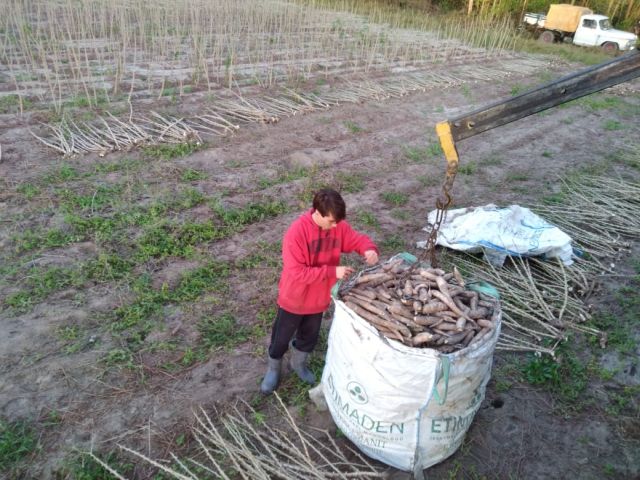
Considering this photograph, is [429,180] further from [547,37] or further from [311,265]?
[547,37]

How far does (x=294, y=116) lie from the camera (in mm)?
7258

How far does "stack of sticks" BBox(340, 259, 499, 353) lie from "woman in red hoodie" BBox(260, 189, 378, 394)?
15 cm

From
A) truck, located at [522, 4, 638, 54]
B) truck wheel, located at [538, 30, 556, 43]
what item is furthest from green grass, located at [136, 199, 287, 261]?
truck wheel, located at [538, 30, 556, 43]

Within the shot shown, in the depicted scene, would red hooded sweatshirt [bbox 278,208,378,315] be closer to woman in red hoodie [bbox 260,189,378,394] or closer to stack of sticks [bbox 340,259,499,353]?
woman in red hoodie [bbox 260,189,378,394]

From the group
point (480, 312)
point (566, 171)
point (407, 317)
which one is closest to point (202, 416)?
point (407, 317)

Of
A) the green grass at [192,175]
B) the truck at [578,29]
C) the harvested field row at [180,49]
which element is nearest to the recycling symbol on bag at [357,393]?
the green grass at [192,175]

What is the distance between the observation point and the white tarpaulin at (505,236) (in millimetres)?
4086

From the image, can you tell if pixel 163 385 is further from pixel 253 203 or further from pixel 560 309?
pixel 560 309

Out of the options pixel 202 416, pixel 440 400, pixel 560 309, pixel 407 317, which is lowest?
pixel 202 416

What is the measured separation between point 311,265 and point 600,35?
19299mm

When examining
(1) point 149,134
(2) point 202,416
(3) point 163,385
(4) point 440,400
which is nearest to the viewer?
(4) point 440,400

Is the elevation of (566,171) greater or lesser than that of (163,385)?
greater

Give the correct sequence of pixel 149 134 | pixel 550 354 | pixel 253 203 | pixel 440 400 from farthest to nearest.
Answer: pixel 149 134
pixel 253 203
pixel 550 354
pixel 440 400

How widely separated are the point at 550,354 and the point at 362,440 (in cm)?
173
